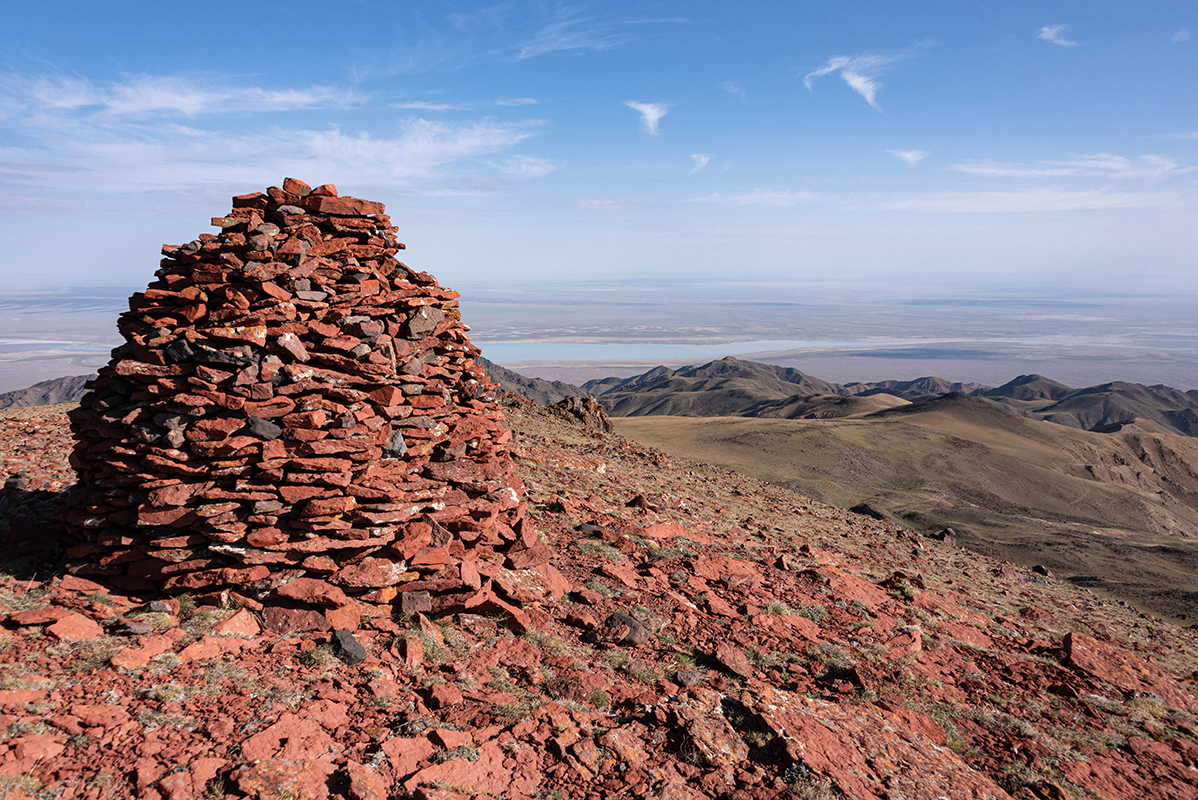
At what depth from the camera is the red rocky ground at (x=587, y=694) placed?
5.21 m

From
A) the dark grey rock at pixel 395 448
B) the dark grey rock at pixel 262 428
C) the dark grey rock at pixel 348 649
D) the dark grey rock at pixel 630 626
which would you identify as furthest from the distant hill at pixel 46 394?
the dark grey rock at pixel 630 626

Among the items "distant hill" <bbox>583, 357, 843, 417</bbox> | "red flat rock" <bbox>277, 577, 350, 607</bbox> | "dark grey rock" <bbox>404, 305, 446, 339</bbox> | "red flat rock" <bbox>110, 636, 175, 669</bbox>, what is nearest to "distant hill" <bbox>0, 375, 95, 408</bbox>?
"distant hill" <bbox>583, 357, 843, 417</bbox>

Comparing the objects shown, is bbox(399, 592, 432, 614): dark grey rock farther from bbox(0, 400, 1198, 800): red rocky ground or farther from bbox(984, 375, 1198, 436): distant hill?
bbox(984, 375, 1198, 436): distant hill

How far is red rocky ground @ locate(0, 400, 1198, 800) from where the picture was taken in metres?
5.21

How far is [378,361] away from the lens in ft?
29.2

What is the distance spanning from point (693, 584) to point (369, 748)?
6.64 meters

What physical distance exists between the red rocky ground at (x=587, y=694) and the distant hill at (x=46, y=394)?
8824cm

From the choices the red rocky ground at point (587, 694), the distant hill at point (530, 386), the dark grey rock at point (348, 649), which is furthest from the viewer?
the distant hill at point (530, 386)

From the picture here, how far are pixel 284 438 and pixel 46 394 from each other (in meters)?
105

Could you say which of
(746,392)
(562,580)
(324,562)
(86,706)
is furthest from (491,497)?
(746,392)

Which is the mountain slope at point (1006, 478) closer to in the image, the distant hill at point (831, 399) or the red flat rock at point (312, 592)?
the distant hill at point (831, 399)

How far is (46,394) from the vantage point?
279ft

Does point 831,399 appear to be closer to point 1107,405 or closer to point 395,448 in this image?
point 1107,405

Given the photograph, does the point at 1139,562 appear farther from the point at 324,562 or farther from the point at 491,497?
the point at 324,562
